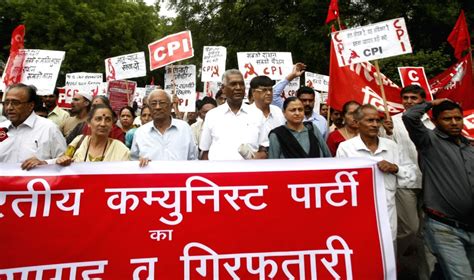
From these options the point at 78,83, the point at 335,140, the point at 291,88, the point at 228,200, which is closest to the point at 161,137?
the point at 228,200

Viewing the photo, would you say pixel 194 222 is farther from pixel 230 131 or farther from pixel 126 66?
pixel 126 66

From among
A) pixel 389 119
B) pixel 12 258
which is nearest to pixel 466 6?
pixel 389 119

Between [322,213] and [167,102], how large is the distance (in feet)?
5.43

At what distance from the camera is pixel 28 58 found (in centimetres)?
695

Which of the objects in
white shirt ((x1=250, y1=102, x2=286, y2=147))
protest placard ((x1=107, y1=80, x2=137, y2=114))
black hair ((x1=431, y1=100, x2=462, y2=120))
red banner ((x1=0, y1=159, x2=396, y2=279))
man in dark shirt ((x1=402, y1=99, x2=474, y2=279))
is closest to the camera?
red banner ((x1=0, y1=159, x2=396, y2=279))

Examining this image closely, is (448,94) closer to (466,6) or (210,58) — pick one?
(210,58)

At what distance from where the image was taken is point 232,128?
3932 mm

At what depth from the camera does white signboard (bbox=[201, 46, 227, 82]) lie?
8.56 meters

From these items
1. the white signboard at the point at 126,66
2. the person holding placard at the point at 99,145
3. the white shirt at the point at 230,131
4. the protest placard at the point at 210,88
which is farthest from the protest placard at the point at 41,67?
the white shirt at the point at 230,131

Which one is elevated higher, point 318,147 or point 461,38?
point 461,38

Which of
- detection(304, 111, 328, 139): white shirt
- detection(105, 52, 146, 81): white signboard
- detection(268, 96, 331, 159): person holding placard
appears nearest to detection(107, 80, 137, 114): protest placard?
detection(105, 52, 146, 81): white signboard

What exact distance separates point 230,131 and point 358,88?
239cm

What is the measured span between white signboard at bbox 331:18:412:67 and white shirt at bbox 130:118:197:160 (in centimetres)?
237

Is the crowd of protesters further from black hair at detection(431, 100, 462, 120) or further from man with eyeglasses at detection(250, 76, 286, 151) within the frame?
man with eyeglasses at detection(250, 76, 286, 151)
